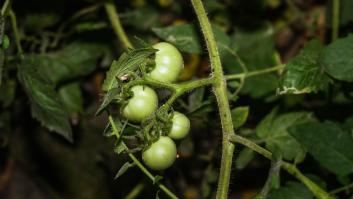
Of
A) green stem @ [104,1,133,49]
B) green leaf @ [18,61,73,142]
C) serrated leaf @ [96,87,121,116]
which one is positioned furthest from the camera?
green stem @ [104,1,133,49]

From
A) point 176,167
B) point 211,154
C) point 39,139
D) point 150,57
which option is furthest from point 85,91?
point 150,57

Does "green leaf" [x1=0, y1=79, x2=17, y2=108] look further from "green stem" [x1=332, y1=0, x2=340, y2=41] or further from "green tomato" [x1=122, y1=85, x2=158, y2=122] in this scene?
"green stem" [x1=332, y1=0, x2=340, y2=41]

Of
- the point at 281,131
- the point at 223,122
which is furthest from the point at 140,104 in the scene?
the point at 281,131

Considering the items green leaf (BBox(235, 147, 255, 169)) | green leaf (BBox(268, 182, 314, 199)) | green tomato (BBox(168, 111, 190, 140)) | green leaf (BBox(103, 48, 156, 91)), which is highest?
green leaf (BBox(103, 48, 156, 91))

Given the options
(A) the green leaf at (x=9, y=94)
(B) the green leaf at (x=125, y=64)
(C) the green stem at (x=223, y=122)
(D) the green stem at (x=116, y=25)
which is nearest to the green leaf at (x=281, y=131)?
(C) the green stem at (x=223, y=122)

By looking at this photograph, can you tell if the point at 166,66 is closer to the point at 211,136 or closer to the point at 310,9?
the point at 211,136

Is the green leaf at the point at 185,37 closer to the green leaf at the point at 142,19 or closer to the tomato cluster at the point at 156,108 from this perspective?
the tomato cluster at the point at 156,108

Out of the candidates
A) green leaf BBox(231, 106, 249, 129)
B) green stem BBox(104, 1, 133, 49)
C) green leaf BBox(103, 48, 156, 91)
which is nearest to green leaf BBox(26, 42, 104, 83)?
green stem BBox(104, 1, 133, 49)
